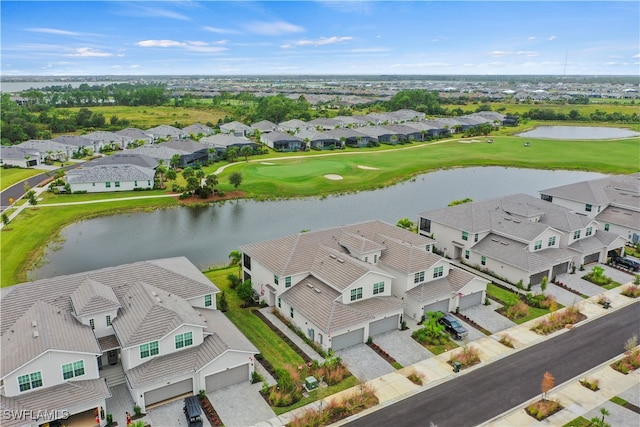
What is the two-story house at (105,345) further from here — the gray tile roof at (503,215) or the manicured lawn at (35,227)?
the gray tile roof at (503,215)

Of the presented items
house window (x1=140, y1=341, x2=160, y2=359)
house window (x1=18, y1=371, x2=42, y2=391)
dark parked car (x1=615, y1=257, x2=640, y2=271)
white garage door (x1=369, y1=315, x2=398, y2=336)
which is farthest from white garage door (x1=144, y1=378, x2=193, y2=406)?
dark parked car (x1=615, y1=257, x2=640, y2=271)

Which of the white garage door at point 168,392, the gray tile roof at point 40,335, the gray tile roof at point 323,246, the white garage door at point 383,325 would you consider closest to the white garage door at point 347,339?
the white garage door at point 383,325

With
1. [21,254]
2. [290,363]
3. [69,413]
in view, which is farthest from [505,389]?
[21,254]

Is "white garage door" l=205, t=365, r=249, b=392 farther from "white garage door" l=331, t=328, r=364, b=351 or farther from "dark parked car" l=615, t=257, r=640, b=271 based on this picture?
"dark parked car" l=615, t=257, r=640, b=271

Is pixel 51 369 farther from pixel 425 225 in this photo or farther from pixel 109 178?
pixel 109 178

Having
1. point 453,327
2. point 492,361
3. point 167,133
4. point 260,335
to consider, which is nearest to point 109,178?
point 167,133

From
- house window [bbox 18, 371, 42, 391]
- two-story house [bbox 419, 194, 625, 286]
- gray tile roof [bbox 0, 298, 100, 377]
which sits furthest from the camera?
two-story house [bbox 419, 194, 625, 286]
